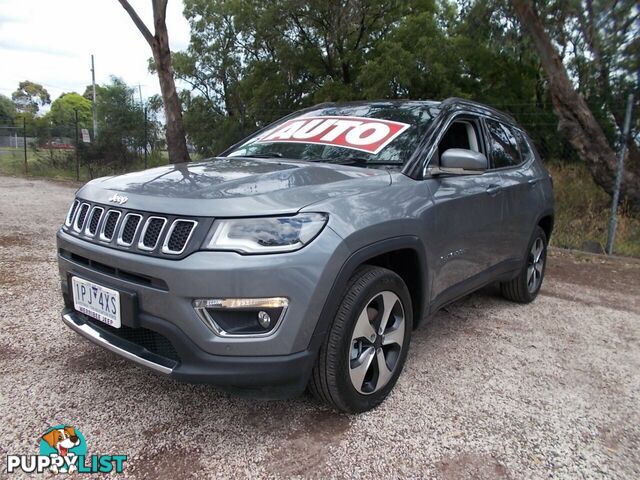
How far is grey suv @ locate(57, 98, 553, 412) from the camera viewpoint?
2018 mm

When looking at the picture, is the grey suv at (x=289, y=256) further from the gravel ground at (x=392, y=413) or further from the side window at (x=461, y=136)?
the gravel ground at (x=392, y=413)

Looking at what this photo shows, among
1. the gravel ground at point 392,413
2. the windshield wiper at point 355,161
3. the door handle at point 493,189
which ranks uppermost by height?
the windshield wiper at point 355,161

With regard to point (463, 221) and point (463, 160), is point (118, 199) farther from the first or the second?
point (463, 221)

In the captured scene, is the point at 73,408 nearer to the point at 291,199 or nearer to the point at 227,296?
the point at 227,296

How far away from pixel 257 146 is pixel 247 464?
218cm

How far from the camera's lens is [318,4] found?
15406mm

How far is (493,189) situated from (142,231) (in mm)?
2460

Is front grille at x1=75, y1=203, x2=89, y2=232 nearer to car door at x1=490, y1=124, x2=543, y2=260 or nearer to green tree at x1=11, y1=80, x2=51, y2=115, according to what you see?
car door at x1=490, y1=124, x2=543, y2=260

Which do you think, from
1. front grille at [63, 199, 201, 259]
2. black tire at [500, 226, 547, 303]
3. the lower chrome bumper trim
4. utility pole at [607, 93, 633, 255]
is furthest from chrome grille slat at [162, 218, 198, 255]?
utility pole at [607, 93, 633, 255]

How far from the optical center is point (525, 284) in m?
4.37

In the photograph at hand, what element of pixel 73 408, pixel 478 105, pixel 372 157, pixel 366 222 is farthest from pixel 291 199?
pixel 478 105

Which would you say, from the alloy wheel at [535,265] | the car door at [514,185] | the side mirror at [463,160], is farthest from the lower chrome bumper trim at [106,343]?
the alloy wheel at [535,265]

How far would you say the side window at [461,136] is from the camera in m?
3.31

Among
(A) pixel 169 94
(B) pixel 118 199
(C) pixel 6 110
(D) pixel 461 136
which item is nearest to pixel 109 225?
(B) pixel 118 199
